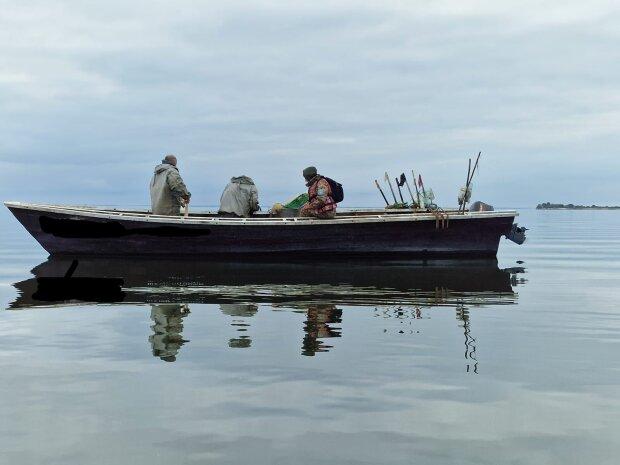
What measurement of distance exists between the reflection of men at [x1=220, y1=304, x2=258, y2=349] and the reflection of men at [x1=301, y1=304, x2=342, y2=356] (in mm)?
645

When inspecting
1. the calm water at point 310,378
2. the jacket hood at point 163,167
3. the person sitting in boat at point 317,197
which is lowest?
the calm water at point 310,378

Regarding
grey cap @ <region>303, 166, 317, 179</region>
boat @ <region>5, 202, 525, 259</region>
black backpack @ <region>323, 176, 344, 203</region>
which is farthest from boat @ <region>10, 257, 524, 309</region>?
grey cap @ <region>303, 166, 317, 179</region>

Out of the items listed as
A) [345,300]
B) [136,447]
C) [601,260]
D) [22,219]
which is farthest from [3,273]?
[601,260]

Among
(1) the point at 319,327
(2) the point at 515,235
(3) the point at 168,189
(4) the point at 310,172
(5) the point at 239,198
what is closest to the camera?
(1) the point at 319,327

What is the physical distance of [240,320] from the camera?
9.09 m

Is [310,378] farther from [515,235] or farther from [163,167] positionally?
[515,235]

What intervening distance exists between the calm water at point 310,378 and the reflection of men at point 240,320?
0.10ft

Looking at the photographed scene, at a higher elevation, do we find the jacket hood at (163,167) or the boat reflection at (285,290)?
the jacket hood at (163,167)

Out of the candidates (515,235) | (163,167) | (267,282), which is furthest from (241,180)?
(515,235)

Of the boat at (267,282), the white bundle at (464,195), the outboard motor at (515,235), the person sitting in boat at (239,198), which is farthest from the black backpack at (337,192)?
the outboard motor at (515,235)

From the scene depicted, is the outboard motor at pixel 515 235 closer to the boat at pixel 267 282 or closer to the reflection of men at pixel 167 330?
the boat at pixel 267 282

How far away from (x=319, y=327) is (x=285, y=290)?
375cm

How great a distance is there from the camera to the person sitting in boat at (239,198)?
59.4 ft

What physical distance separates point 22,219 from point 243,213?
5.70 m
